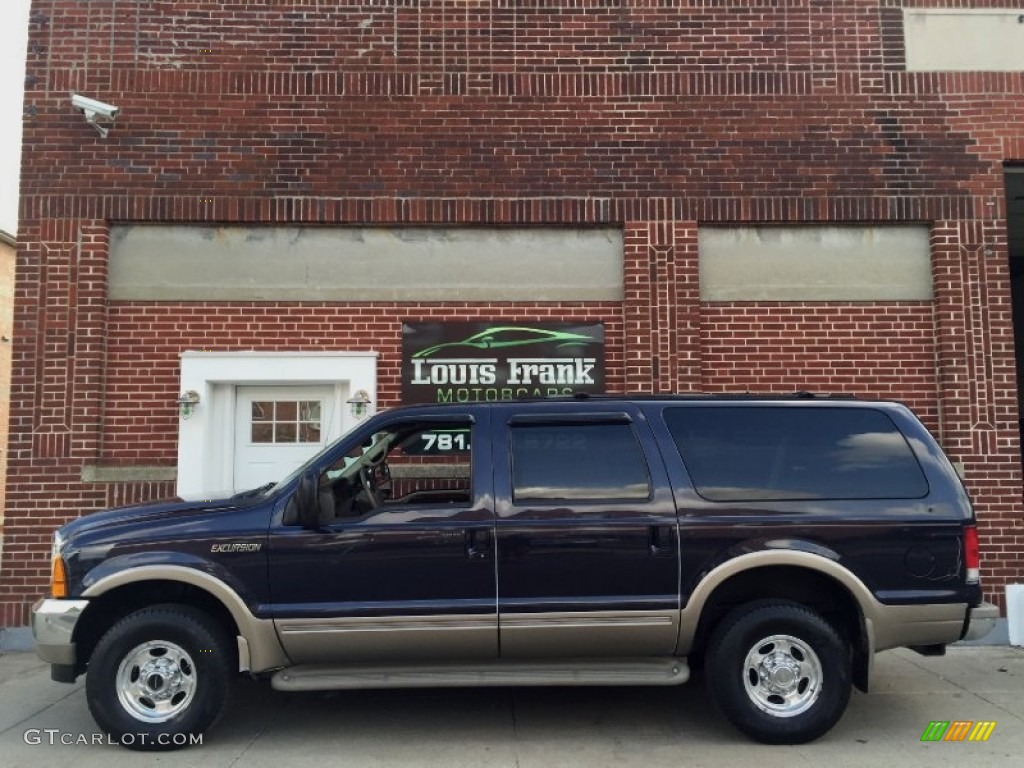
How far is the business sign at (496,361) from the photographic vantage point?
25.1ft

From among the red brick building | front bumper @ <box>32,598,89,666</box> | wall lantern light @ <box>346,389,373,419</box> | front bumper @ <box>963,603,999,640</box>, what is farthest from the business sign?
front bumper @ <box>963,603,999,640</box>

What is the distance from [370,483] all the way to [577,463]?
1.40m

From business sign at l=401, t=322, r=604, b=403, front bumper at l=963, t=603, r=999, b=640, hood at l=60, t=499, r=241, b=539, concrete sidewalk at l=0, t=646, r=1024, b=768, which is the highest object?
Result: business sign at l=401, t=322, r=604, b=403

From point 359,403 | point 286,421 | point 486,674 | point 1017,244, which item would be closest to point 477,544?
point 486,674

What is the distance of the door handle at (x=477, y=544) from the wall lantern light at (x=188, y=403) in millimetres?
3955

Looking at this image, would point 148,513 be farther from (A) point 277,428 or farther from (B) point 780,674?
(B) point 780,674

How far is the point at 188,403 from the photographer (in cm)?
746

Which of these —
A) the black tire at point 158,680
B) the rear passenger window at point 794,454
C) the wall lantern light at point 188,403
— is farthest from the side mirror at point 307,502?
the wall lantern light at point 188,403

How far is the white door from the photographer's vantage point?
7691mm

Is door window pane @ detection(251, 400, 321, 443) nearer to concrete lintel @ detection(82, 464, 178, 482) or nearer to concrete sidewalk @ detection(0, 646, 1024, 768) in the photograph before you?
concrete lintel @ detection(82, 464, 178, 482)

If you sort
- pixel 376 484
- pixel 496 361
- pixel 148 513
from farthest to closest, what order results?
pixel 496 361
pixel 376 484
pixel 148 513

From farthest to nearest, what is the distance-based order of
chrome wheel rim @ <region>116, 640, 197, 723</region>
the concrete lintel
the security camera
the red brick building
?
the red brick building < the security camera < the concrete lintel < chrome wheel rim @ <region>116, 640, 197, 723</region>

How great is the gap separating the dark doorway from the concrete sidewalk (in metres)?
5.47

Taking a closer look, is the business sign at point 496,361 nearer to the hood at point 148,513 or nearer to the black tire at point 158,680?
the hood at point 148,513
